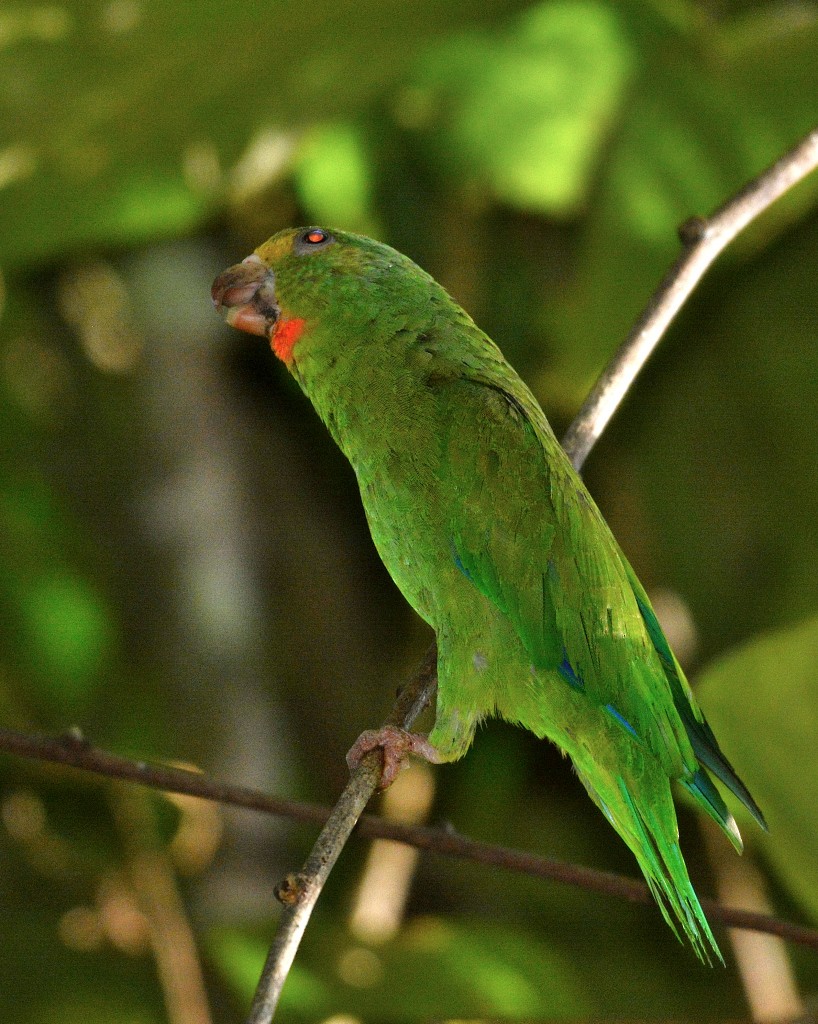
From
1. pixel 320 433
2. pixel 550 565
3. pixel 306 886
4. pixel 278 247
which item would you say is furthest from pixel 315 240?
pixel 320 433

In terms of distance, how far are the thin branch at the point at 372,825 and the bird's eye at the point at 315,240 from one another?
1200 millimetres

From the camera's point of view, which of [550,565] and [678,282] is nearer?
[550,565]

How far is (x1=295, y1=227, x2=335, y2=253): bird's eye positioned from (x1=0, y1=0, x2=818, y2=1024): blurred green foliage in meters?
0.64

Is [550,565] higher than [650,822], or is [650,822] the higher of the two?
[550,565]

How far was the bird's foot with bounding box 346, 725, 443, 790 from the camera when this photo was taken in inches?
81.4

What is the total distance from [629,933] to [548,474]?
246 centimetres

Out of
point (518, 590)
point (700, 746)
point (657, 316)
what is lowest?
point (700, 746)

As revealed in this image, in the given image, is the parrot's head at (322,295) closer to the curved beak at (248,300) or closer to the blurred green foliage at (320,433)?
the curved beak at (248,300)

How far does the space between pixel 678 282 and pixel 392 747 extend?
0.99m

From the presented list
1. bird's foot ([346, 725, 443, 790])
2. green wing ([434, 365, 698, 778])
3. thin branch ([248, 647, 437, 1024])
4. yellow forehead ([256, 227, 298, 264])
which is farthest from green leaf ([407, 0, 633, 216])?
thin branch ([248, 647, 437, 1024])

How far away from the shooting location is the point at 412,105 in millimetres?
3768

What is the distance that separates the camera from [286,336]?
2.51 meters

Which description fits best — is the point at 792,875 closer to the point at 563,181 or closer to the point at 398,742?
the point at 398,742

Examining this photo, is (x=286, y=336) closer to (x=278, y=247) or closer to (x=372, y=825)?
(x=278, y=247)
